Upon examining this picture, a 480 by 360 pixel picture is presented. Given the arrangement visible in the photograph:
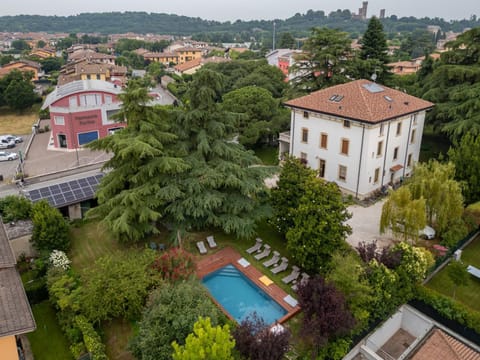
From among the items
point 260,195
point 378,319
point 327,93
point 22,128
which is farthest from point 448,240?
point 22,128

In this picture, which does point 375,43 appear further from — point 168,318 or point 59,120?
point 168,318

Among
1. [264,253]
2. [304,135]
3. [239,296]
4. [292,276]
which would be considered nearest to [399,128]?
[304,135]

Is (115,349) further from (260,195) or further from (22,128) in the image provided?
(22,128)

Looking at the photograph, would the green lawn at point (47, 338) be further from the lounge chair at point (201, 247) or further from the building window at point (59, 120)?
the building window at point (59, 120)

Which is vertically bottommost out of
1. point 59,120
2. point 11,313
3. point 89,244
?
point 89,244

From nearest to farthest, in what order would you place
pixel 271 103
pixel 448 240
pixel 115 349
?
pixel 115 349 → pixel 448 240 → pixel 271 103
